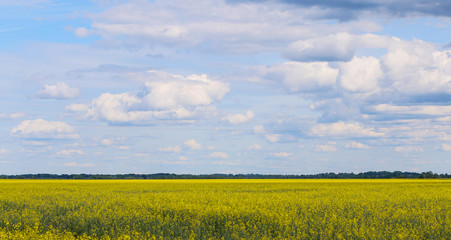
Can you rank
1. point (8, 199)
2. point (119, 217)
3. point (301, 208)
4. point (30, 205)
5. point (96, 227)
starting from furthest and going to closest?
point (8, 199)
point (30, 205)
point (301, 208)
point (119, 217)
point (96, 227)

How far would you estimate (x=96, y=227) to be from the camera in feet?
72.5

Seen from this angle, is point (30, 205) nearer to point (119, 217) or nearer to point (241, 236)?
point (119, 217)

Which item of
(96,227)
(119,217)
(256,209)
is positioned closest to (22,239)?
(96,227)

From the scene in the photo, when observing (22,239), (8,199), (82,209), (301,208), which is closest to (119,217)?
(82,209)

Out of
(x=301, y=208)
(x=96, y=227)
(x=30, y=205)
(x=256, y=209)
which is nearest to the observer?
(x=96, y=227)

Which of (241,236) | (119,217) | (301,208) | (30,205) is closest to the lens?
(241,236)

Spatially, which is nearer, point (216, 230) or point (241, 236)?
point (241, 236)

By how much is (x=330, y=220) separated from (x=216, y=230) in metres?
5.23

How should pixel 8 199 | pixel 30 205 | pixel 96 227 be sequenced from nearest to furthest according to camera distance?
pixel 96 227, pixel 30 205, pixel 8 199

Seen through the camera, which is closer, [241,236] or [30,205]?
[241,236]

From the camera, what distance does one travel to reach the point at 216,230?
22219mm

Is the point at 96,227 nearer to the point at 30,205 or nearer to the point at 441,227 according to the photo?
the point at 30,205

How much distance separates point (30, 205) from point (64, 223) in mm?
8287

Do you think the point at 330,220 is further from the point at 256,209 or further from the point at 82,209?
the point at 82,209
